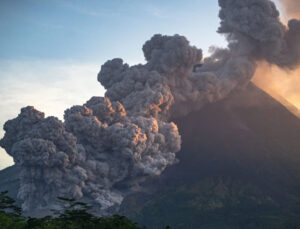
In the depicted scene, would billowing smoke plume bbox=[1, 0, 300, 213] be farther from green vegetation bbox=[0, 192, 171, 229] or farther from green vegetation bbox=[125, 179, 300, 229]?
green vegetation bbox=[0, 192, 171, 229]

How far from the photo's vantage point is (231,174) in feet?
341

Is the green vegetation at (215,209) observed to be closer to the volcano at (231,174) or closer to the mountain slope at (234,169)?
the volcano at (231,174)

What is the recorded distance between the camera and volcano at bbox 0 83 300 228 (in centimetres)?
9000

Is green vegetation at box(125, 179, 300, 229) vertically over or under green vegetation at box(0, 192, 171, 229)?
A: under

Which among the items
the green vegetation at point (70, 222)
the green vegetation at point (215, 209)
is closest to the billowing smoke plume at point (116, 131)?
the green vegetation at point (215, 209)

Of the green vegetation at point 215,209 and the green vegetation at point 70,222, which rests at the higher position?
the green vegetation at point 70,222

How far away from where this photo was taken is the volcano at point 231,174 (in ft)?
295

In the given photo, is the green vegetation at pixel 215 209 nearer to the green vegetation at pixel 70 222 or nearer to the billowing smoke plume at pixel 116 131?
the billowing smoke plume at pixel 116 131

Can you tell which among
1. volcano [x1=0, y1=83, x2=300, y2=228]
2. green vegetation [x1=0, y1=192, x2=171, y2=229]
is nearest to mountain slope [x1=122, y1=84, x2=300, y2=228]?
volcano [x1=0, y1=83, x2=300, y2=228]

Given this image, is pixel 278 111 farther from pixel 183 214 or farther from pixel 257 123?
pixel 183 214

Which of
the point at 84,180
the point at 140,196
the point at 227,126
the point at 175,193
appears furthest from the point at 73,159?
the point at 227,126

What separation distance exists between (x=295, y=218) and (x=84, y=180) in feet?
108

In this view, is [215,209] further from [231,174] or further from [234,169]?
[234,169]

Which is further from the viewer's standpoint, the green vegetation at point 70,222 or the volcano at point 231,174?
the volcano at point 231,174
